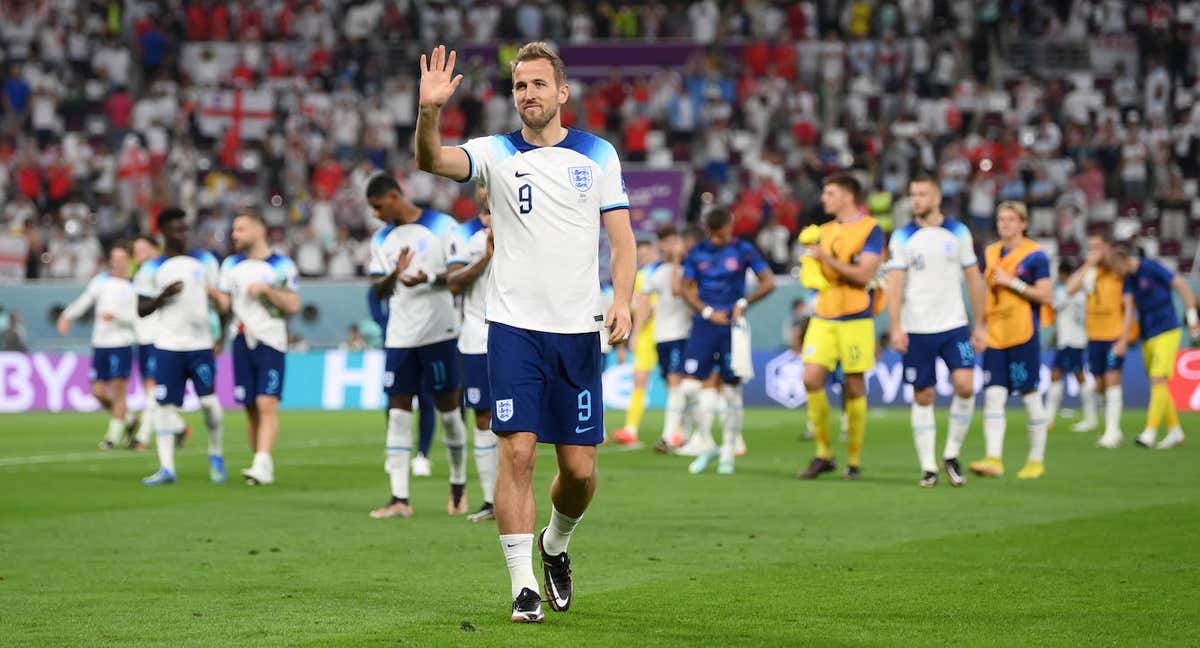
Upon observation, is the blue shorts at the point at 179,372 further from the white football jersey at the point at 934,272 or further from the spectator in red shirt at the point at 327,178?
the spectator in red shirt at the point at 327,178

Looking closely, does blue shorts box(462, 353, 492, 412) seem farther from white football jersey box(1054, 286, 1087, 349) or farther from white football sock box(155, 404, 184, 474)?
white football jersey box(1054, 286, 1087, 349)

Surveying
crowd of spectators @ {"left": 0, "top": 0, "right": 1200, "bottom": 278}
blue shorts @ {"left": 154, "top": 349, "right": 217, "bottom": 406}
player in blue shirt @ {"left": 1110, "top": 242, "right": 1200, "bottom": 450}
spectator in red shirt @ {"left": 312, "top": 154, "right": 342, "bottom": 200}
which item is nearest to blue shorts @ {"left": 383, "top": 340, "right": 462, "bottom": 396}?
blue shorts @ {"left": 154, "top": 349, "right": 217, "bottom": 406}

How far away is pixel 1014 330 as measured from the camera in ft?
51.4

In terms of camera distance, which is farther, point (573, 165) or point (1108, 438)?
point (1108, 438)

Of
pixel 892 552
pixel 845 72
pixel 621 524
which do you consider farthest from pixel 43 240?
pixel 892 552

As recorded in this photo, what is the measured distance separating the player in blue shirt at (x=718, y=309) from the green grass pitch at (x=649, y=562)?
685mm

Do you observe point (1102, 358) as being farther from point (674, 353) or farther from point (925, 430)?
point (925, 430)

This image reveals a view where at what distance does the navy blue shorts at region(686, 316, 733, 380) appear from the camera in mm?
17000

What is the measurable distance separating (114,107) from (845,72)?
16.4 meters

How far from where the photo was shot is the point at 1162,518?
12102 mm

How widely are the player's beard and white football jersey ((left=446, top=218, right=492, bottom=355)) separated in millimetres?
4561

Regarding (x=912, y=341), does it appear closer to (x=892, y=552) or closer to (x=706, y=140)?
(x=892, y=552)

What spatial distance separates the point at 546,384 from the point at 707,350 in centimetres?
930

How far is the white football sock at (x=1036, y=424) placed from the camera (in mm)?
15898
